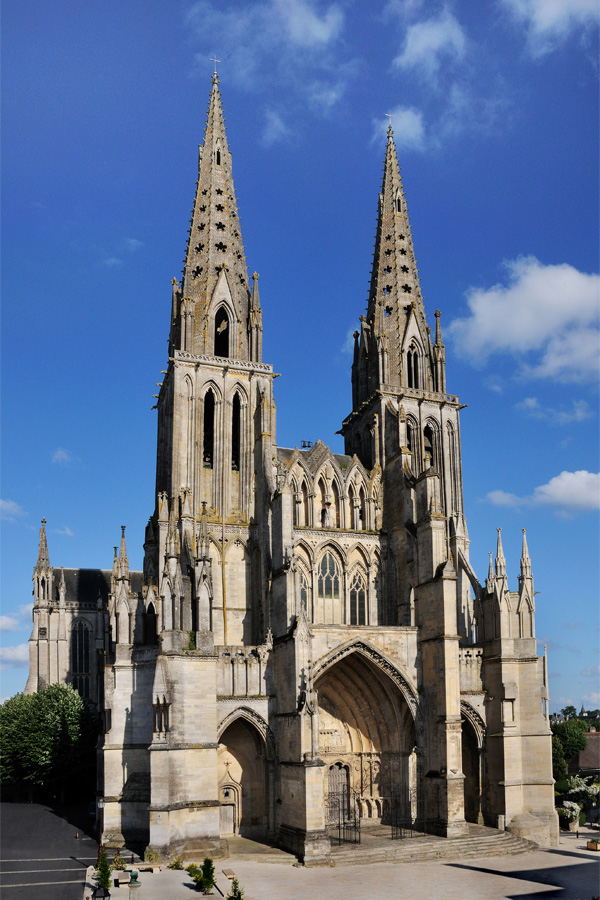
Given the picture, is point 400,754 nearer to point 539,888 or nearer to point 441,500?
point 539,888

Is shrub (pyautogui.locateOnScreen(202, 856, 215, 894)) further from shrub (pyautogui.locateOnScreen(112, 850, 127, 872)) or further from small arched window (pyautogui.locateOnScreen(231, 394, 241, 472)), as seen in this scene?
small arched window (pyautogui.locateOnScreen(231, 394, 241, 472))

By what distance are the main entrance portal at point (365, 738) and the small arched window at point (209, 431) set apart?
11.2m

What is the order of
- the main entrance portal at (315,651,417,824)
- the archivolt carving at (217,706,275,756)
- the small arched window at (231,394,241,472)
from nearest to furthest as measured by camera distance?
the archivolt carving at (217,706,275,756) → the main entrance portal at (315,651,417,824) → the small arched window at (231,394,241,472)

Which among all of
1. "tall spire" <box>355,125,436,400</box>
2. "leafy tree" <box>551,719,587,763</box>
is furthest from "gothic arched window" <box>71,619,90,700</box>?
"leafy tree" <box>551,719,587,763</box>

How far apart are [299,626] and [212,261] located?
67.1 feet

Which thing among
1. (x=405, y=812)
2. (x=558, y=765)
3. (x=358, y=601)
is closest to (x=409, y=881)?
(x=405, y=812)

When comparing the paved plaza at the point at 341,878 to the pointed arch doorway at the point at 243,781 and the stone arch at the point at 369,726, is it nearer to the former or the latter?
the pointed arch doorway at the point at 243,781

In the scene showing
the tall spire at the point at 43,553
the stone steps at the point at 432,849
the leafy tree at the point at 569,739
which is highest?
the tall spire at the point at 43,553

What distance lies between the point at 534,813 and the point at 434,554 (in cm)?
1085

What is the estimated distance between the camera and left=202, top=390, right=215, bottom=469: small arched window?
4003 cm

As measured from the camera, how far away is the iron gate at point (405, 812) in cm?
3272

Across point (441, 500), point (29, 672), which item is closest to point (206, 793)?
point (441, 500)

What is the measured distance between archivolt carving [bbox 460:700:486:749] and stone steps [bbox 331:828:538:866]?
4039 mm

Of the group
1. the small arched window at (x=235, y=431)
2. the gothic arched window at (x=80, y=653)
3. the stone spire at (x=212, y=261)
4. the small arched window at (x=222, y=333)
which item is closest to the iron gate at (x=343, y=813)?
the small arched window at (x=235, y=431)
